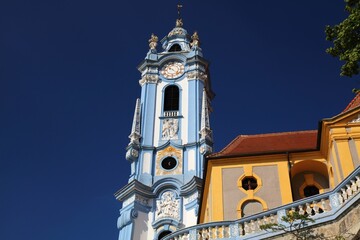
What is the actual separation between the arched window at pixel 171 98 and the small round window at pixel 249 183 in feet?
63.9

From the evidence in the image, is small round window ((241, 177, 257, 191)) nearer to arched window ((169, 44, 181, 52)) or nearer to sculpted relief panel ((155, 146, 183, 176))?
sculpted relief panel ((155, 146, 183, 176))

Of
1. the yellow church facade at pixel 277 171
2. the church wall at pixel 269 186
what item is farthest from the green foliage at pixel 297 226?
the church wall at pixel 269 186

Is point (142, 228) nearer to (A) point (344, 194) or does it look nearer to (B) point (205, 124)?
(B) point (205, 124)

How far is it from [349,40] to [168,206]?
22.3m

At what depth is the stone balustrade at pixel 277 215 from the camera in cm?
1293

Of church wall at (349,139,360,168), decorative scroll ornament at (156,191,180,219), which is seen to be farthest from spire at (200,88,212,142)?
church wall at (349,139,360,168)

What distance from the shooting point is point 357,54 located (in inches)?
461

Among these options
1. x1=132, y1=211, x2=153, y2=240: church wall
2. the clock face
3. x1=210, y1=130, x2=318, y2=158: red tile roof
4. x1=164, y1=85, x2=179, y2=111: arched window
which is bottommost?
x1=210, y1=130, x2=318, y2=158: red tile roof

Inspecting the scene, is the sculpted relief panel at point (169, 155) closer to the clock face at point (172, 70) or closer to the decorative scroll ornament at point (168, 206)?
the decorative scroll ornament at point (168, 206)

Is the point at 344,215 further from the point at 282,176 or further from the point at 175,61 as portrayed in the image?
the point at 175,61

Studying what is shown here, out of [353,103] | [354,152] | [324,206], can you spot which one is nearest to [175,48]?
[353,103]

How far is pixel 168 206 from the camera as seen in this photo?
107 ft

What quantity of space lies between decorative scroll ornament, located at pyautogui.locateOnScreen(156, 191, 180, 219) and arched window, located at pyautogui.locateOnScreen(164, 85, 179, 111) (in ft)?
24.7

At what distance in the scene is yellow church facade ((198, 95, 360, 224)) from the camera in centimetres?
1747
